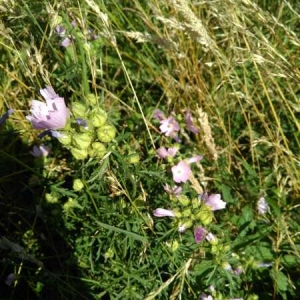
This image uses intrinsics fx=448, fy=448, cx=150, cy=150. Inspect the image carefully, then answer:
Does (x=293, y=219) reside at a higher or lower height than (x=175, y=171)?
lower

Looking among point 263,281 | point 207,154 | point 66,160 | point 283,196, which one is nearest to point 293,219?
point 283,196

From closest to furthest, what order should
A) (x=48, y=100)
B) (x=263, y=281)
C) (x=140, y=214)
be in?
(x=48, y=100), (x=140, y=214), (x=263, y=281)

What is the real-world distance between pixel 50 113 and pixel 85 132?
98 mm

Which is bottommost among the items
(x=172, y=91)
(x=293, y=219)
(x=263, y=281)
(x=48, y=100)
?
(x=263, y=281)

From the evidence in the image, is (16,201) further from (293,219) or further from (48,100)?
(293,219)

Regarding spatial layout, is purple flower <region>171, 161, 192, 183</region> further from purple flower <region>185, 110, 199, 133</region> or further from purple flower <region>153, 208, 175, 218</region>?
purple flower <region>185, 110, 199, 133</region>

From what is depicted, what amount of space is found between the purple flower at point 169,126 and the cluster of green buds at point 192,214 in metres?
0.50

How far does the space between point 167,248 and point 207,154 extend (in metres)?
0.59

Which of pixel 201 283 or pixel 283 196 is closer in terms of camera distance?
pixel 201 283

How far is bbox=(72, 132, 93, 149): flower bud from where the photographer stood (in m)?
1.11

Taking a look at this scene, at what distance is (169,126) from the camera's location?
1889 mm

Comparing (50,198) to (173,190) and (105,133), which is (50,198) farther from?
(105,133)

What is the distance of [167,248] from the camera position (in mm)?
1485

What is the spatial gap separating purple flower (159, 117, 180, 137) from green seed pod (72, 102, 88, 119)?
754mm
